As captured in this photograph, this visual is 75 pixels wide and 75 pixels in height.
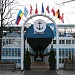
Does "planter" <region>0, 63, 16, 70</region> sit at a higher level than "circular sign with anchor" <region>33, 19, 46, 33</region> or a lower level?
lower

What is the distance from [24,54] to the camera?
26.8m

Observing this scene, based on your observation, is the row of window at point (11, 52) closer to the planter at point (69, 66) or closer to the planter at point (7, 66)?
the planter at point (7, 66)

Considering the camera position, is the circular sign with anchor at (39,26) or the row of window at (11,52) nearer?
the circular sign with anchor at (39,26)

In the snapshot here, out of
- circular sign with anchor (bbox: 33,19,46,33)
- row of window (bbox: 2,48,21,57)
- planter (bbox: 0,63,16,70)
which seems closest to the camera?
planter (bbox: 0,63,16,70)

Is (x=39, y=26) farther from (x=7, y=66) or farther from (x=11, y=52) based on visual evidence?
(x=7, y=66)

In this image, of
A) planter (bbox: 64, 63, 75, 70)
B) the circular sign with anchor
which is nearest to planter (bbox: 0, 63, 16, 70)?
the circular sign with anchor

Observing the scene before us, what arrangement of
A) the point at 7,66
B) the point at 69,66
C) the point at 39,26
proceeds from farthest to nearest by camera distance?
the point at 39,26 < the point at 69,66 < the point at 7,66

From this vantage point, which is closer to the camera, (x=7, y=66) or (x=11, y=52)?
(x=7, y=66)

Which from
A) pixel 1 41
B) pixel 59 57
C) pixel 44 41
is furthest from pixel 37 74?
pixel 44 41

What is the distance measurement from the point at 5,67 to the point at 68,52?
6.20 meters

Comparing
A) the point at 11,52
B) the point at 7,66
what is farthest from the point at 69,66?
the point at 11,52

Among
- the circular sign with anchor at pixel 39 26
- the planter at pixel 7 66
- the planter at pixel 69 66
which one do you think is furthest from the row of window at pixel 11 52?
the planter at pixel 69 66

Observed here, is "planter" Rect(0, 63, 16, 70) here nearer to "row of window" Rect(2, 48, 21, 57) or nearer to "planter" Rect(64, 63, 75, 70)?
"row of window" Rect(2, 48, 21, 57)

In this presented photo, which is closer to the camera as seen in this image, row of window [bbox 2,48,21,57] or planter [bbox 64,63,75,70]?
planter [bbox 64,63,75,70]
